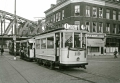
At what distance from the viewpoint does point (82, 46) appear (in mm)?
13438

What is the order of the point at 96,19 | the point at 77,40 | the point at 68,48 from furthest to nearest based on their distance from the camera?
the point at 96,19, the point at 77,40, the point at 68,48

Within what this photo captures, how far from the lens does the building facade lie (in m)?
39.3

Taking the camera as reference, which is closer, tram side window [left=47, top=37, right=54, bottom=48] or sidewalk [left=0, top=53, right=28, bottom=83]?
sidewalk [left=0, top=53, right=28, bottom=83]

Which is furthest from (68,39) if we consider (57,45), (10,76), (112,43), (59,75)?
(112,43)

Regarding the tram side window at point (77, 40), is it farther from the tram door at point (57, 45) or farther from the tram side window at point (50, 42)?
the tram side window at point (50, 42)

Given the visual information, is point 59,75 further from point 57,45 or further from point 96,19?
point 96,19

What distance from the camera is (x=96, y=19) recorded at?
40656 mm

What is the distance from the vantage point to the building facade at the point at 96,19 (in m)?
39.3

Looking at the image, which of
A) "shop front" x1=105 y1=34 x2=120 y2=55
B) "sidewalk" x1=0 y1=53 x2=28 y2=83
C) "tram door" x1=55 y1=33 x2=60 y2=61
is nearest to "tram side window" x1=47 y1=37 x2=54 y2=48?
"tram door" x1=55 y1=33 x2=60 y2=61

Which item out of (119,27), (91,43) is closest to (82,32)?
(91,43)

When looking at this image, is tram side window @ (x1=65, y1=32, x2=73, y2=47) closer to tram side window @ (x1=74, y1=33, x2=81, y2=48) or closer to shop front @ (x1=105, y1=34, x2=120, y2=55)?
tram side window @ (x1=74, y1=33, x2=81, y2=48)

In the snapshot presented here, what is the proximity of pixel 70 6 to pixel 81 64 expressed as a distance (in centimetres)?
2818

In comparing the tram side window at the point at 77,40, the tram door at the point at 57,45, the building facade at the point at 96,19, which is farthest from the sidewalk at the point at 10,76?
the building facade at the point at 96,19

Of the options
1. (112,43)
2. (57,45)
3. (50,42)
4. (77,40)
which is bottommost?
(57,45)
